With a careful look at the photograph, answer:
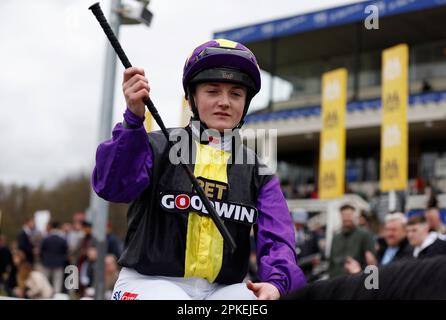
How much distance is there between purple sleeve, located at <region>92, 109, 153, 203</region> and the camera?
2.10m

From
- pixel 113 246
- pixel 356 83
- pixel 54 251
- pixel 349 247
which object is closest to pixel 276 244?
pixel 349 247

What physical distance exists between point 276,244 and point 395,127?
10758 mm

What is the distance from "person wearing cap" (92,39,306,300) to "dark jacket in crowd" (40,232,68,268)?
10.5m

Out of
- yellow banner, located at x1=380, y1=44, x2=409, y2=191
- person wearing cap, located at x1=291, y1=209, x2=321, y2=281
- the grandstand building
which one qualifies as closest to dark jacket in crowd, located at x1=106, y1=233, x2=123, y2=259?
person wearing cap, located at x1=291, y1=209, x2=321, y2=281

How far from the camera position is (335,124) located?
14.9 meters

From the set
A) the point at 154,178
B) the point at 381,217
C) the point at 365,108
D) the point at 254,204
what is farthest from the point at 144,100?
the point at 365,108

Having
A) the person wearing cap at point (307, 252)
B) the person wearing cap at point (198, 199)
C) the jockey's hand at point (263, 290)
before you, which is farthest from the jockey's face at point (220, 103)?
the person wearing cap at point (307, 252)

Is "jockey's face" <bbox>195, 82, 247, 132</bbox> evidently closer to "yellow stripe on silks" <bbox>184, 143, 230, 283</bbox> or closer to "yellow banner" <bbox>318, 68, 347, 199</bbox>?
"yellow stripe on silks" <bbox>184, 143, 230, 283</bbox>

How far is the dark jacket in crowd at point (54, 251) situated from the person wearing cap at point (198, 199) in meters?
10.5

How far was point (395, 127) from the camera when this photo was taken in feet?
41.2

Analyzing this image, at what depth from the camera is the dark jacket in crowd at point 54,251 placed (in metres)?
12.3

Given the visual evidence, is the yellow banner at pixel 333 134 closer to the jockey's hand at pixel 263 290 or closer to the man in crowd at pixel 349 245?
the man in crowd at pixel 349 245

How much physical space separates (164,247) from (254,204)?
14.7 inches
